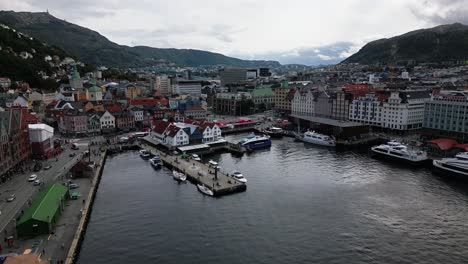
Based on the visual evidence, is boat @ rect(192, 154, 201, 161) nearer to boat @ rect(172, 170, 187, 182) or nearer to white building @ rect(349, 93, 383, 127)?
boat @ rect(172, 170, 187, 182)

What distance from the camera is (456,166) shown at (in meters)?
34.3

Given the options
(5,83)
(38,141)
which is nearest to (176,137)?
(38,141)

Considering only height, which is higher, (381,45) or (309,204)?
(381,45)

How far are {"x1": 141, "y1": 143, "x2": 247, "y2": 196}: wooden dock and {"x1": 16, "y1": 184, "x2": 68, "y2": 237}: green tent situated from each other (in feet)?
37.8

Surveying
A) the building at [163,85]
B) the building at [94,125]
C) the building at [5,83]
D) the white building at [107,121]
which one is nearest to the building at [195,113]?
the white building at [107,121]

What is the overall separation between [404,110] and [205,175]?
110 ft

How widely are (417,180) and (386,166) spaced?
16.8ft

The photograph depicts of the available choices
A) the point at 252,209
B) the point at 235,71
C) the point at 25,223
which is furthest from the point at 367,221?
the point at 235,71

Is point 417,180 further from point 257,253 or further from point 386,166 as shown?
point 257,253

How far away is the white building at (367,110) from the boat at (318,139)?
10732mm

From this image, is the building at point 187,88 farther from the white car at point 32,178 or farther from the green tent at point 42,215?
the green tent at point 42,215

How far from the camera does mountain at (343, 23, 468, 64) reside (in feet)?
521

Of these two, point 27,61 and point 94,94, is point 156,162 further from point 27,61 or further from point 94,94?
point 27,61

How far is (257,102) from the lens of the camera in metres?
82.4
